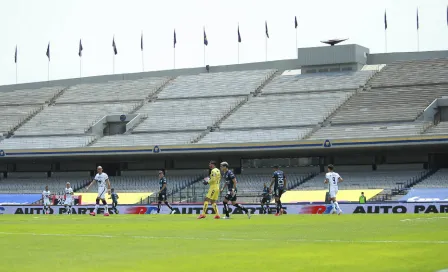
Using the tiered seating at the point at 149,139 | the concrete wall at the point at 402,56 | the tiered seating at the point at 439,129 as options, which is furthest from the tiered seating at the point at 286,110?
the tiered seating at the point at 439,129

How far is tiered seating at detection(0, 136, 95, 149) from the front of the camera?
242 ft

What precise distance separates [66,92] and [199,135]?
23.7m

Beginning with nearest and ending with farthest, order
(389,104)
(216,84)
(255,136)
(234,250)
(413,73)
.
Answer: (234,250)
(255,136)
(389,104)
(413,73)
(216,84)

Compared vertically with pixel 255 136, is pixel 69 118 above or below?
above

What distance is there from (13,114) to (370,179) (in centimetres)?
4059

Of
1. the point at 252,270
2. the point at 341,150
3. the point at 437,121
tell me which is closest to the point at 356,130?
the point at 341,150

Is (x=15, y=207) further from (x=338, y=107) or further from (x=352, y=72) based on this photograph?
(x=352, y=72)

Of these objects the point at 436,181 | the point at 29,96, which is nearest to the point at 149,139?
the point at 29,96

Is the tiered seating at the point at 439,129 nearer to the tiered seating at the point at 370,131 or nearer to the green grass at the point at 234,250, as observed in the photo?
the tiered seating at the point at 370,131

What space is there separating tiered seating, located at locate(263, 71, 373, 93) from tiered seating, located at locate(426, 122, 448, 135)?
1206 centimetres

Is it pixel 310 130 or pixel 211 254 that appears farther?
pixel 310 130

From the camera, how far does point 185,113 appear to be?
2972 inches

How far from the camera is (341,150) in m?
63.6

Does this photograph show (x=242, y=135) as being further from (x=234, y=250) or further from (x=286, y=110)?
(x=234, y=250)
